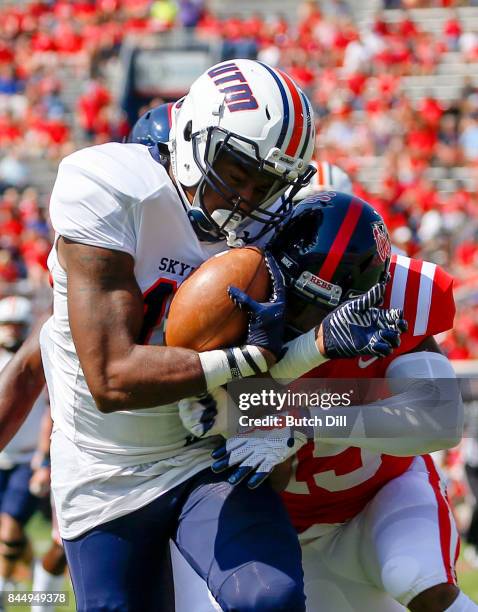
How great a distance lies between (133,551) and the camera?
3.06 meters

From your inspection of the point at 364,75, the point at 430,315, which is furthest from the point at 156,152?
the point at 364,75

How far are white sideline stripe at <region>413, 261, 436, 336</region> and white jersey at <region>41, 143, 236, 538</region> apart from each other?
24.4 inches

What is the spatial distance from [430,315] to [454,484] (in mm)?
4918

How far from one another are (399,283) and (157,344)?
2.53 ft

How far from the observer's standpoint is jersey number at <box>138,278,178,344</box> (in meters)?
3.00

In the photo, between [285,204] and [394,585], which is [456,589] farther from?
[285,204]

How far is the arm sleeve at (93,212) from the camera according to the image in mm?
2838

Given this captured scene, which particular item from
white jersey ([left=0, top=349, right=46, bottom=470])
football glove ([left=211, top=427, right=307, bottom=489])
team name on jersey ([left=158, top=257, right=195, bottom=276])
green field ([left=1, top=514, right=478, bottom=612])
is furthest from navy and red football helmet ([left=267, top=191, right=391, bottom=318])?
white jersey ([left=0, top=349, right=46, bottom=470])

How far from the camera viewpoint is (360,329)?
2830 millimetres

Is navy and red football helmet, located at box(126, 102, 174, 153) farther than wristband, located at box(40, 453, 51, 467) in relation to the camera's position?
No

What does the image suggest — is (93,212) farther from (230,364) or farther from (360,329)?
(360,329)

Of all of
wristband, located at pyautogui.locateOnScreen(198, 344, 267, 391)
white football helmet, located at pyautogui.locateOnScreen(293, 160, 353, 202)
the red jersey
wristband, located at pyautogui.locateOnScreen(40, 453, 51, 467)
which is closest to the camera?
wristband, located at pyautogui.locateOnScreen(198, 344, 267, 391)

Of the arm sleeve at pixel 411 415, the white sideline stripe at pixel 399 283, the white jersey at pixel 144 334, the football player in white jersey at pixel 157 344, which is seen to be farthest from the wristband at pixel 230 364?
the white sideline stripe at pixel 399 283

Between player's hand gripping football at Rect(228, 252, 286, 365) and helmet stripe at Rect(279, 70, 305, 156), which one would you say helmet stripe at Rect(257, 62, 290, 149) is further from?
player's hand gripping football at Rect(228, 252, 286, 365)
